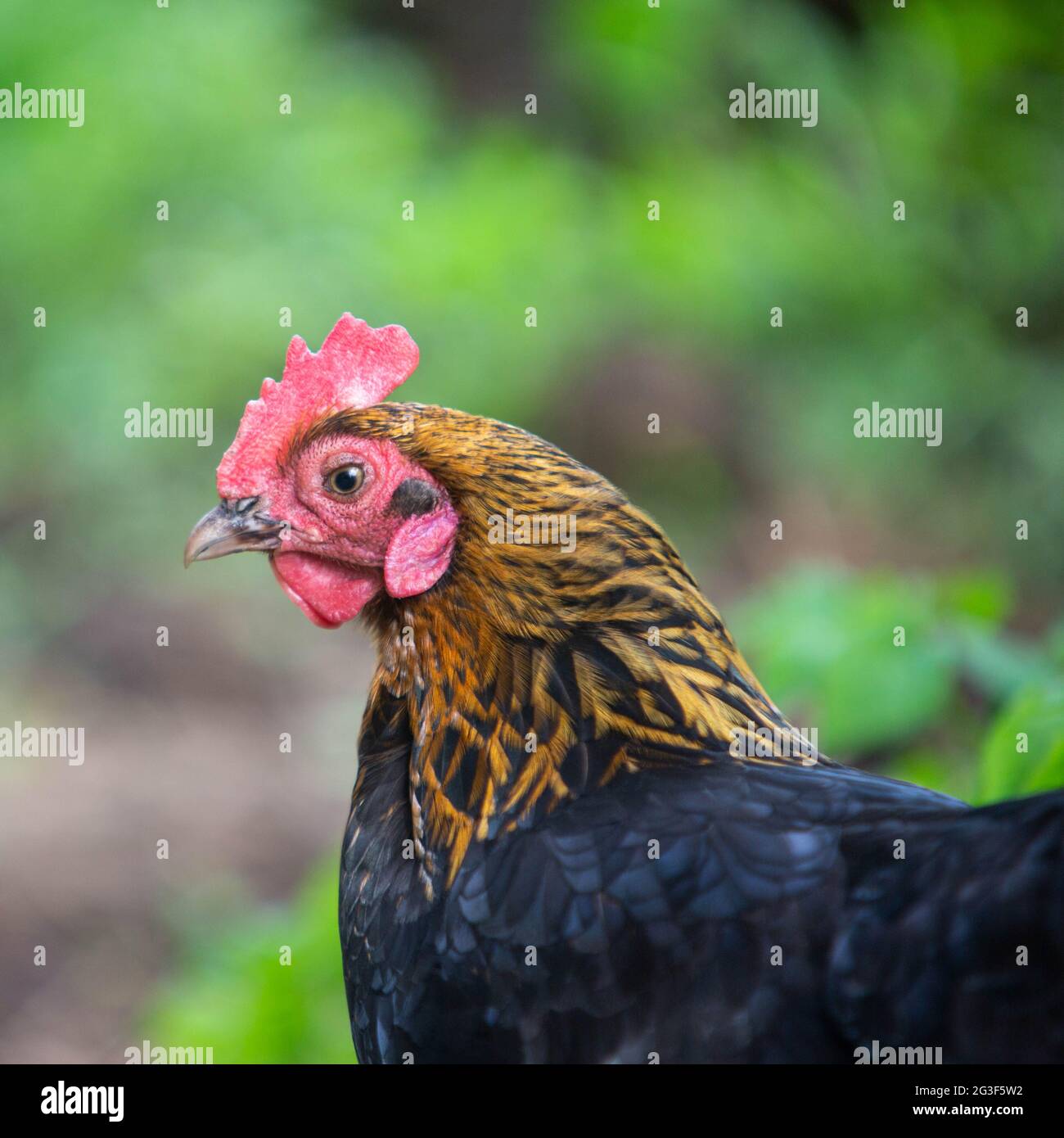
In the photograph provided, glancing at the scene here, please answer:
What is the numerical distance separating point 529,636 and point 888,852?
0.76 metres

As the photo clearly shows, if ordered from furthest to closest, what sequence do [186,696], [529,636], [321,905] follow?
[186,696] < [321,905] < [529,636]

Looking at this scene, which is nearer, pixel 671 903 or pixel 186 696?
pixel 671 903

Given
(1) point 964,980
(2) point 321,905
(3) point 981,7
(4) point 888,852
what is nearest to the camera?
(1) point 964,980

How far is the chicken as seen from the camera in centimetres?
211

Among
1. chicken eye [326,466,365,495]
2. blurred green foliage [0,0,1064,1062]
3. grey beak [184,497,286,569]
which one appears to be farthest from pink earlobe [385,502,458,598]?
blurred green foliage [0,0,1064,1062]

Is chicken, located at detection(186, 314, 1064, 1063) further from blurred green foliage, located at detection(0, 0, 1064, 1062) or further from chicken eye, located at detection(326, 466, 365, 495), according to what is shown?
blurred green foliage, located at detection(0, 0, 1064, 1062)

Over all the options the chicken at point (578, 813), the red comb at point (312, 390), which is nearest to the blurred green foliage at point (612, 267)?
the red comb at point (312, 390)

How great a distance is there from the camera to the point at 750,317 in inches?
323

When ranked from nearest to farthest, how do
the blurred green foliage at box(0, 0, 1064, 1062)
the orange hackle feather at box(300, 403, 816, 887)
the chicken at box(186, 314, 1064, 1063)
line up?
the chicken at box(186, 314, 1064, 1063), the orange hackle feather at box(300, 403, 816, 887), the blurred green foliage at box(0, 0, 1064, 1062)

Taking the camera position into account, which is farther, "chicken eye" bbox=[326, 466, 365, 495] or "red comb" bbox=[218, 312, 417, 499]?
"red comb" bbox=[218, 312, 417, 499]

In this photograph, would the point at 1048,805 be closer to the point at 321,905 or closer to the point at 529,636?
the point at 529,636

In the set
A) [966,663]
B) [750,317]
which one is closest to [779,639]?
[966,663]

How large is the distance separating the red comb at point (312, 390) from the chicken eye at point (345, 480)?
0.50ft

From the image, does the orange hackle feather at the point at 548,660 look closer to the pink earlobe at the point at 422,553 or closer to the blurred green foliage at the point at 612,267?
the pink earlobe at the point at 422,553
